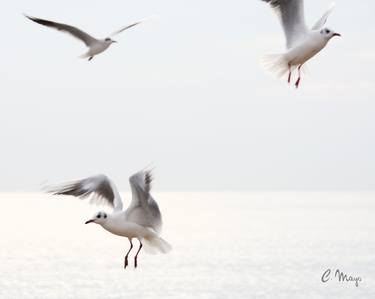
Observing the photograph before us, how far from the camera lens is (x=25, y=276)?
304 feet

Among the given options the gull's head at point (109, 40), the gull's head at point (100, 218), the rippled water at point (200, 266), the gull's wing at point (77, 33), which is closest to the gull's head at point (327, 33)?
the gull's head at point (100, 218)

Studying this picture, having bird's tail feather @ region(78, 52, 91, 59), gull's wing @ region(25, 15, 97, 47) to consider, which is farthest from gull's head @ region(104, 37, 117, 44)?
bird's tail feather @ region(78, 52, 91, 59)

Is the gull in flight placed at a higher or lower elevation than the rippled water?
lower

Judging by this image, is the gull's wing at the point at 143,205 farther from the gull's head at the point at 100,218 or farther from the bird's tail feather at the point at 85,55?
the bird's tail feather at the point at 85,55

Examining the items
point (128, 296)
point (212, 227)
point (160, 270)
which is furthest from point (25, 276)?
point (212, 227)

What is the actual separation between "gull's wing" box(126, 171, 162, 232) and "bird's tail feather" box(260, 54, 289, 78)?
2584 mm

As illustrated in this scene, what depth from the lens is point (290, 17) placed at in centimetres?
1262

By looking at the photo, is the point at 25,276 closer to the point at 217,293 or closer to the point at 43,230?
the point at 217,293

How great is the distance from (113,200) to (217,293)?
2609 inches

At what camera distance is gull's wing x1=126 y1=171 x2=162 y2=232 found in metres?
10.4

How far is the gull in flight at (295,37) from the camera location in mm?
12016

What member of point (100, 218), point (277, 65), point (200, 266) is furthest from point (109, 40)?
point (200, 266)

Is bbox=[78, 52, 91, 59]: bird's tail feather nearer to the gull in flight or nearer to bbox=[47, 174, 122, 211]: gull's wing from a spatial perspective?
bbox=[47, 174, 122, 211]: gull's wing

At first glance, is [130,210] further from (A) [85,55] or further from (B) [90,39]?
(B) [90,39]
